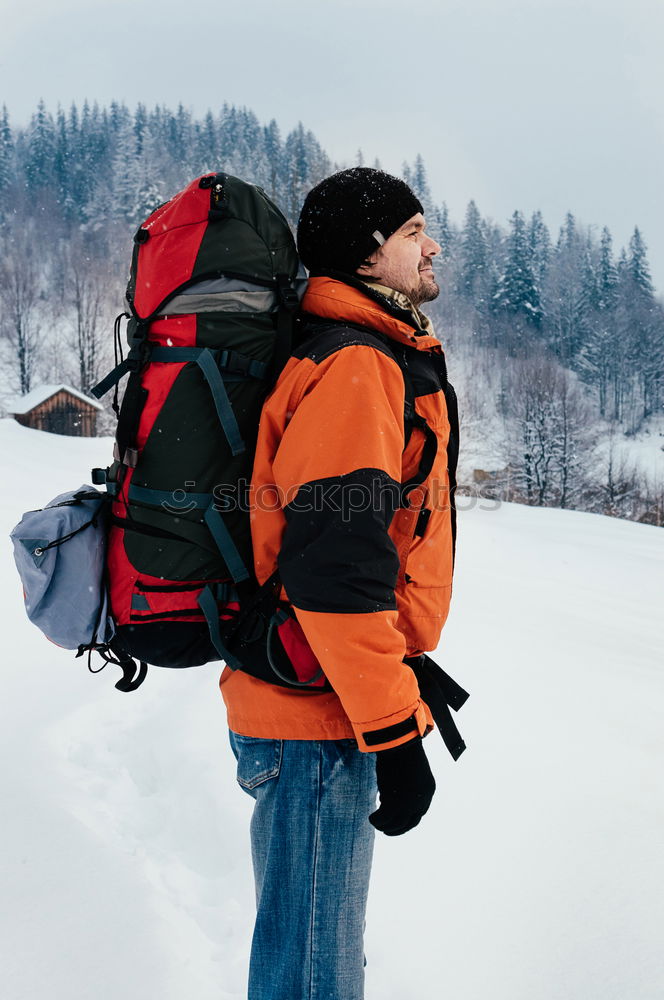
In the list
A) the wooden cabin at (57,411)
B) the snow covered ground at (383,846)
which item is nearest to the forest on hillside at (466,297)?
the wooden cabin at (57,411)

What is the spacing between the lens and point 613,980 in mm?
1785

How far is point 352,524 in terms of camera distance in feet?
3.72

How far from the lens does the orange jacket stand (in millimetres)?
1139

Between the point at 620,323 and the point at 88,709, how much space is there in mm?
57660

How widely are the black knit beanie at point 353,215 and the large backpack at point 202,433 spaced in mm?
220

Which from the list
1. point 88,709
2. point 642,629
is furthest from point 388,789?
point 642,629

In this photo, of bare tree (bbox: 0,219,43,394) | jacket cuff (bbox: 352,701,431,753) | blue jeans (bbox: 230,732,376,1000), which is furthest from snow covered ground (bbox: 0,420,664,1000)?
bare tree (bbox: 0,219,43,394)

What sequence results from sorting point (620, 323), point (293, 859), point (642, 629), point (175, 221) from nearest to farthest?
point (293, 859), point (175, 221), point (642, 629), point (620, 323)

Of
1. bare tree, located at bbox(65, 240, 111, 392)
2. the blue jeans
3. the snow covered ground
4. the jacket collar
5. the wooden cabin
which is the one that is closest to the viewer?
the blue jeans

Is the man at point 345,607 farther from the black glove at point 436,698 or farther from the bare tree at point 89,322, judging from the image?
the bare tree at point 89,322

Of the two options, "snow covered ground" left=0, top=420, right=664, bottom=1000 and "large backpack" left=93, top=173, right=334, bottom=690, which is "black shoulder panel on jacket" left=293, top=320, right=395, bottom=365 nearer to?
"large backpack" left=93, top=173, right=334, bottom=690

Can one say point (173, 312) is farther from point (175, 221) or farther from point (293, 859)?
point (293, 859)

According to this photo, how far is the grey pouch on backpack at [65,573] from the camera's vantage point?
1.40 meters

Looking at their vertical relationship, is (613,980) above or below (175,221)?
below
